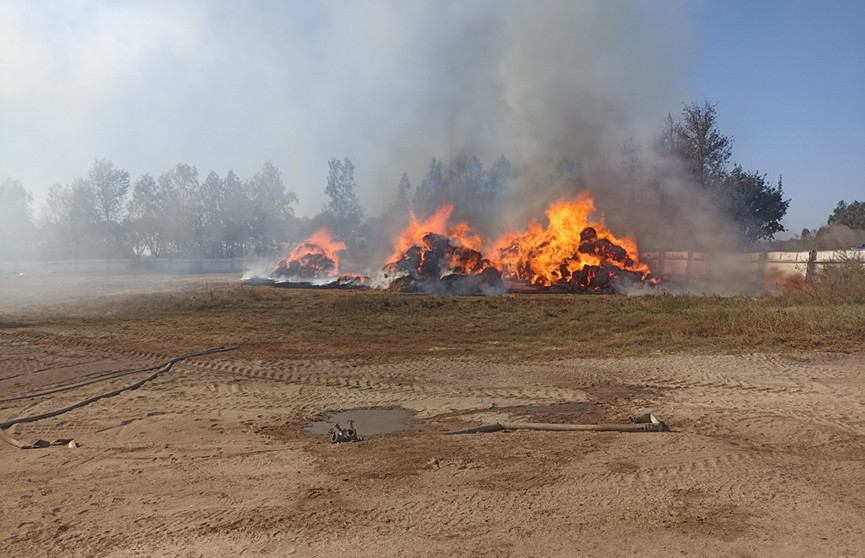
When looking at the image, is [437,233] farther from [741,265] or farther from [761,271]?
[761,271]

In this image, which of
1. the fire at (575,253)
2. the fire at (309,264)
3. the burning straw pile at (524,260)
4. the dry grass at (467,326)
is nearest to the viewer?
the dry grass at (467,326)

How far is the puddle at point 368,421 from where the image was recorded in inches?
305

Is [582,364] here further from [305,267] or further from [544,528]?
[305,267]

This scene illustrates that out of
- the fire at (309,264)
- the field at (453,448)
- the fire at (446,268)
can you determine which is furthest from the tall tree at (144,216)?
the field at (453,448)

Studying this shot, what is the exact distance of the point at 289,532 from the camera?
15.2 feet

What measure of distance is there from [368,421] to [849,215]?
66.4 metres

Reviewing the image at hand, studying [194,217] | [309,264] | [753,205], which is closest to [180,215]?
[194,217]

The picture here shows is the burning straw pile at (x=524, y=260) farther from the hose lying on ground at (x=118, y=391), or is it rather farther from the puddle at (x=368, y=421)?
the puddle at (x=368, y=421)

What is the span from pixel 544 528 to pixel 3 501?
499 cm

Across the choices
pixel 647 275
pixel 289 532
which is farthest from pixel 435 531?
pixel 647 275

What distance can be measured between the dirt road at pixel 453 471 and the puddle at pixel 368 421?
0.22 m

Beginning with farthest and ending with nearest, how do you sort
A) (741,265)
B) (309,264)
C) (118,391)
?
(309,264) → (741,265) → (118,391)

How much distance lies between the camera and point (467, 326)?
18.1 metres

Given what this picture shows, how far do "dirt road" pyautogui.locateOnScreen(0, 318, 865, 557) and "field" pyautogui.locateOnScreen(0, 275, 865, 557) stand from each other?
0.03 meters
